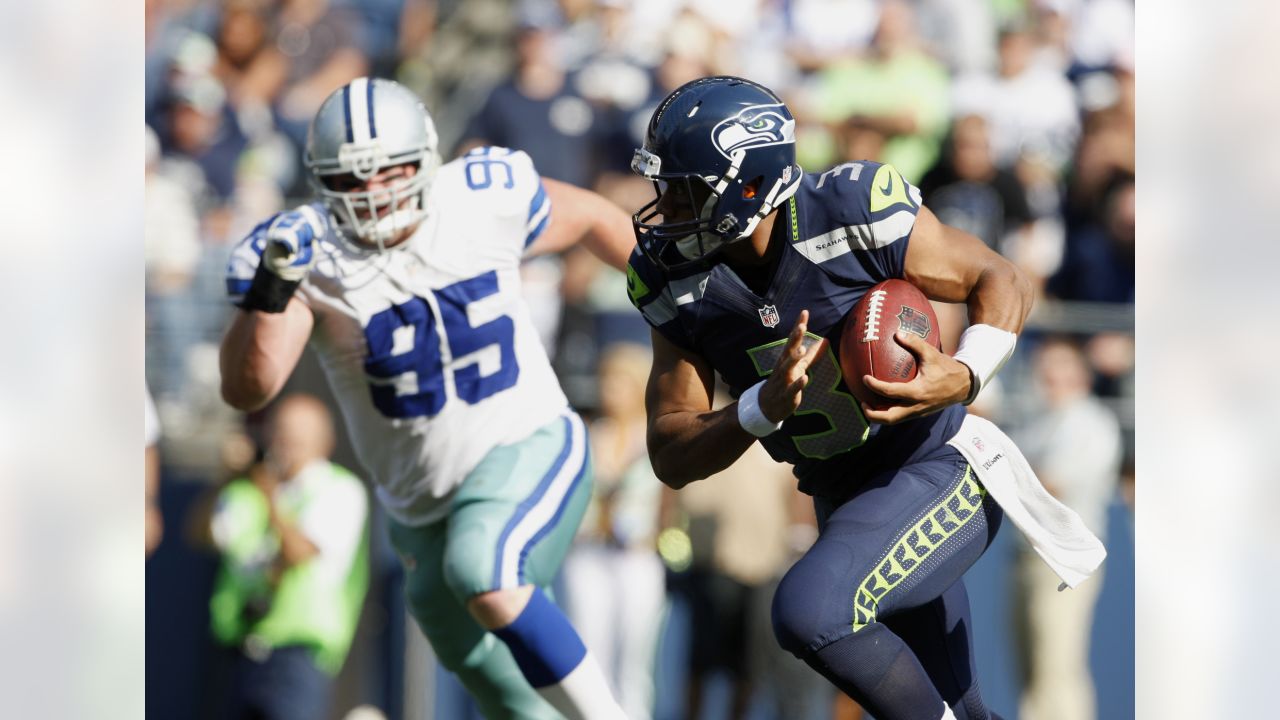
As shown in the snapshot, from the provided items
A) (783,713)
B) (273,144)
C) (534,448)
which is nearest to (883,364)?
(534,448)

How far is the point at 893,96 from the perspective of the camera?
7.19 metres

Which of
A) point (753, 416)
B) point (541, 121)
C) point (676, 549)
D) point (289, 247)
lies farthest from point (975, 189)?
point (753, 416)

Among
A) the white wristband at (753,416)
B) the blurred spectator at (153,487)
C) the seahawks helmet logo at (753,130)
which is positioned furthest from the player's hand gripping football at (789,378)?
the blurred spectator at (153,487)

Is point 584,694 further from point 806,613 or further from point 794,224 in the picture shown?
point 794,224

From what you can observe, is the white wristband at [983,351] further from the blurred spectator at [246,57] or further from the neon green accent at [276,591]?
the blurred spectator at [246,57]

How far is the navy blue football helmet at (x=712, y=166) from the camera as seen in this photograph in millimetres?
3441

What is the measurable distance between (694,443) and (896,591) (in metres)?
0.55

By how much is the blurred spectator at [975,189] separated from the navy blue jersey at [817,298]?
3.50 metres

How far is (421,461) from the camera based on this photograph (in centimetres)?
464

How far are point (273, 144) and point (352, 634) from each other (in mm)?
2321

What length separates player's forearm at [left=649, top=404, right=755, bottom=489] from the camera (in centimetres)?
336

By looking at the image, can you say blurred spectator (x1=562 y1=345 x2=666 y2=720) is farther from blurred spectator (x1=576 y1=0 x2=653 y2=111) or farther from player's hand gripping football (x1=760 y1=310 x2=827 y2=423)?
player's hand gripping football (x1=760 y1=310 x2=827 y2=423)

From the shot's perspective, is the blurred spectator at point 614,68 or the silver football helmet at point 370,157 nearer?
the silver football helmet at point 370,157

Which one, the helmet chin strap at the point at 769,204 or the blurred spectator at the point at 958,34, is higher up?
the blurred spectator at the point at 958,34
